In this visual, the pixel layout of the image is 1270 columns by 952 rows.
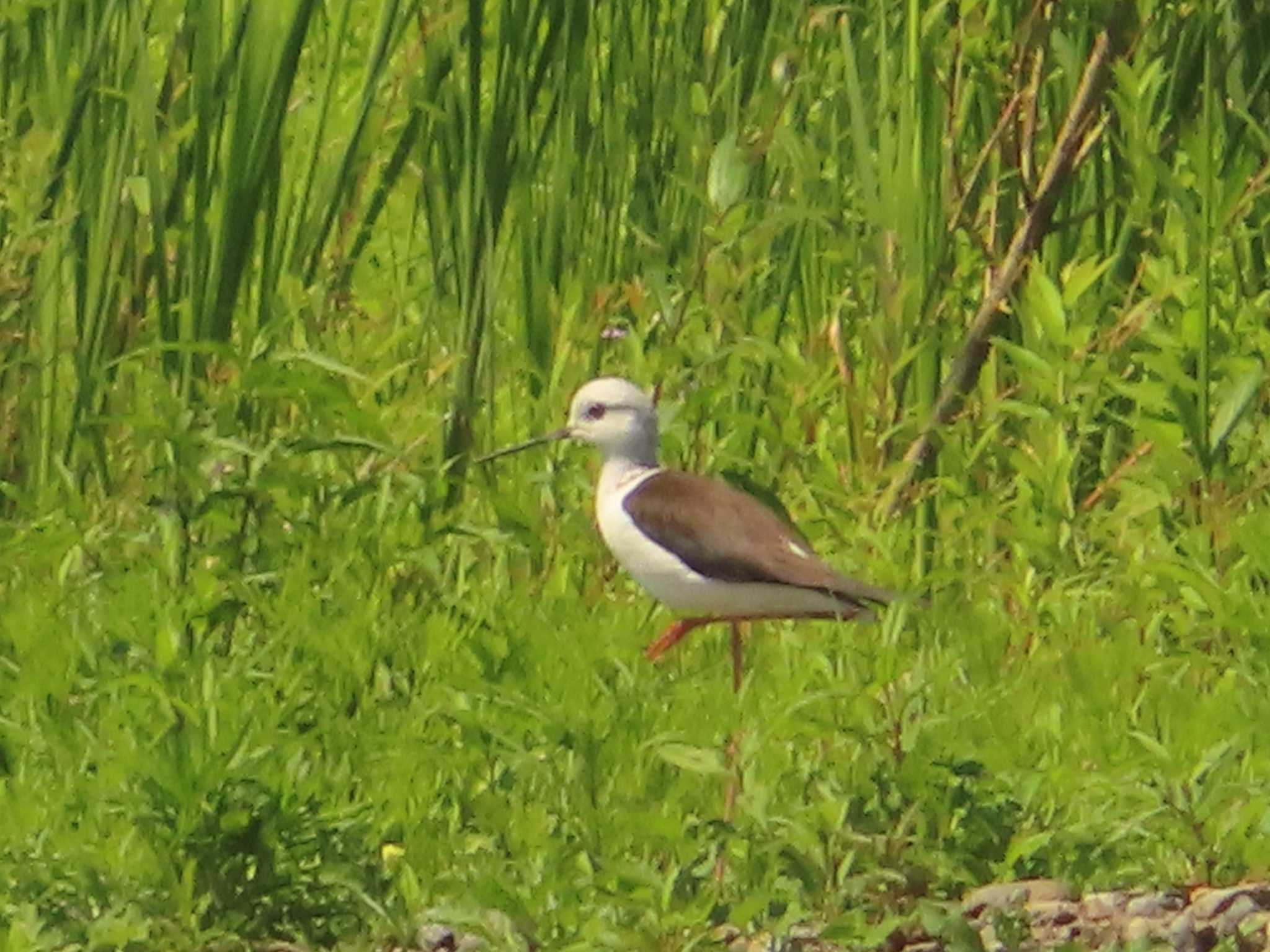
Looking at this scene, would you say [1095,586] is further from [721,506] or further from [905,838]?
[905,838]

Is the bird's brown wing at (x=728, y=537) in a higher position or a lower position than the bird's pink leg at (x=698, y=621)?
higher

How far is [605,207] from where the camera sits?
7.59m

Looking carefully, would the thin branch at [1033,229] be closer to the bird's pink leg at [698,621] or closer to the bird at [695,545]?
the bird at [695,545]

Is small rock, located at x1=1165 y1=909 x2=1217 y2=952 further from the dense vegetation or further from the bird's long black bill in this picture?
the bird's long black bill

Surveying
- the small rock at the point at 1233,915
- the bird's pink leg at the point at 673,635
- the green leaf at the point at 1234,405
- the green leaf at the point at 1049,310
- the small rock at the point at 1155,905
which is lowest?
the bird's pink leg at the point at 673,635

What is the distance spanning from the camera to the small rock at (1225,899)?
14.7 feet

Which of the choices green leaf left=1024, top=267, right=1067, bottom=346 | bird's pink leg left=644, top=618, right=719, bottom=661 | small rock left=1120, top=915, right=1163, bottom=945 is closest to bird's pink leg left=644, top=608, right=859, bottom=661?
bird's pink leg left=644, top=618, right=719, bottom=661

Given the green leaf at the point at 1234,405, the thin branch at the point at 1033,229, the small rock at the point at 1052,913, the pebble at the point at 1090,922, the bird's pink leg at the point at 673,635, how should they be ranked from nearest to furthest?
1. the pebble at the point at 1090,922
2. the small rock at the point at 1052,913
3. the bird's pink leg at the point at 673,635
4. the green leaf at the point at 1234,405
5. the thin branch at the point at 1033,229

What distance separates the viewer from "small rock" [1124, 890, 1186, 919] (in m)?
4.54

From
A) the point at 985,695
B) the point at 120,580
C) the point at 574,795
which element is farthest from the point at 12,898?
the point at 985,695

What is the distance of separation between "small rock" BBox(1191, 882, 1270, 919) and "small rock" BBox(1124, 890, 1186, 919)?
0.02m

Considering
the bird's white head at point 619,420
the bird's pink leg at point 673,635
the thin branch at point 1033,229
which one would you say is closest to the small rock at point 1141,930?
the bird's pink leg at point 673,635

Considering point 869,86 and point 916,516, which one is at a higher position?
point 869,86

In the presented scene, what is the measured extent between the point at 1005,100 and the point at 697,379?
1090 mm
